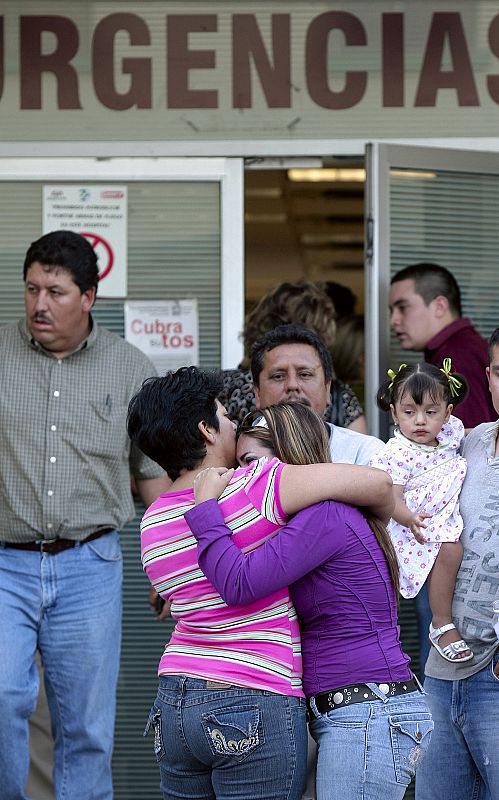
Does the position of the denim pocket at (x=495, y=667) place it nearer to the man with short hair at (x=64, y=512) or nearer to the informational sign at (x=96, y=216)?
the man with short hair at (x=64, y=512)

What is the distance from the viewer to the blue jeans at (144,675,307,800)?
2.60 meters

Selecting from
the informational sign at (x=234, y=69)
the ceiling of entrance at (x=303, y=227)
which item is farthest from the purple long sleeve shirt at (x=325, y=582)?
the ceiling of entrance at (x=303, y=227)

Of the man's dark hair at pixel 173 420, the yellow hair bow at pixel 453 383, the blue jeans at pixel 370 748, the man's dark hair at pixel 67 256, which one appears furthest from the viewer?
the man's dark hair at pixel 67 256

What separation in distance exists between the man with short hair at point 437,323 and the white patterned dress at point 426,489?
41.7 inches

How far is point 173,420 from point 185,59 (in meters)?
2.70

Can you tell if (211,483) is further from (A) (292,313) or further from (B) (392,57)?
(B) (392,57)

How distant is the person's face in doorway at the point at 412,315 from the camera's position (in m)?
4.77

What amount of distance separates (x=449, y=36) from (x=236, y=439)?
288 centimetres

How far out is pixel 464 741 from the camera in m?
3.26

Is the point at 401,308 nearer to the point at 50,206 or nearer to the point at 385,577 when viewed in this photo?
the point at 50,206

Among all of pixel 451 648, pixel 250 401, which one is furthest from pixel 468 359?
pixel 451 648

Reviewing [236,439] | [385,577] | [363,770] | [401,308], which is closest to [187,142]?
[401,308]

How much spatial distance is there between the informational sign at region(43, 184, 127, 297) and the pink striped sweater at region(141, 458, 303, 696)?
2538 mm

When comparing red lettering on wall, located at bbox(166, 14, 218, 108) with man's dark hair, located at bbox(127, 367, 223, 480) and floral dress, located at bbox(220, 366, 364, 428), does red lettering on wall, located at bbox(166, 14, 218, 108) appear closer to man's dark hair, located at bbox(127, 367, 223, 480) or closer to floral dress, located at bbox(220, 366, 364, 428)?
floral dress, located at bbox(220, 366, 364, 428)
